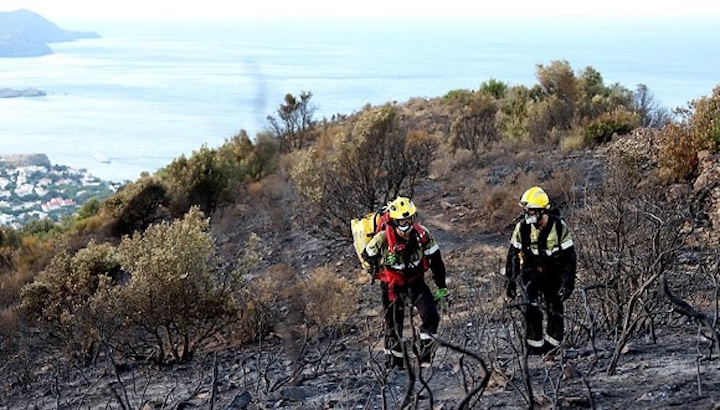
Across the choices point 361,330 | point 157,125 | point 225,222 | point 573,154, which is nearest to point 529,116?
point 573,154

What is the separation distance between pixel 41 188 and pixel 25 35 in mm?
48804

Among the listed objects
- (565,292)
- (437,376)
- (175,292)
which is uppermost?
(565,292)

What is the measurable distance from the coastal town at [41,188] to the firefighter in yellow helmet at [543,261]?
70.8ft

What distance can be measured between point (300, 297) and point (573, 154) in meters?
9.22

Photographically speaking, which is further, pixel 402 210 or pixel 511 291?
pixel 402 210

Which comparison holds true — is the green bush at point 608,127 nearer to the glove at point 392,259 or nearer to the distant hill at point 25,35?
the glove at point 392,259

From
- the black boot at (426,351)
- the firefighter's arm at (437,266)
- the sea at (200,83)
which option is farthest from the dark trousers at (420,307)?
the sea at (200,83)

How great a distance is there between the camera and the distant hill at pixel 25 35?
73.3 m

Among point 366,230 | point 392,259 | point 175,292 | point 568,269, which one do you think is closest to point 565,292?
point 568,269

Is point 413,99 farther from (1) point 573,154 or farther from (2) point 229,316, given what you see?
(2) point 229,316

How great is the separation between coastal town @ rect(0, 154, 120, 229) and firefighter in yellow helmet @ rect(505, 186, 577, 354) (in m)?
21.6

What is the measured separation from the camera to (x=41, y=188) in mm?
34156

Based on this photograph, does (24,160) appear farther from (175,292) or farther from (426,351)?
(426,351)

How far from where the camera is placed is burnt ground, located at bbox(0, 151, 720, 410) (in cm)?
445
